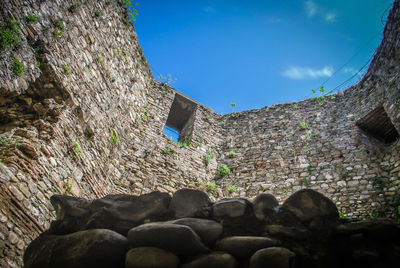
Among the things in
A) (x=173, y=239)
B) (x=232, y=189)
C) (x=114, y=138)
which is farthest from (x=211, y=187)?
(x=173, y=239)

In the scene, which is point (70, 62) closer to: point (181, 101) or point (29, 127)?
point (29, 127)

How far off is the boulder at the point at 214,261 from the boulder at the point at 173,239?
9 cm

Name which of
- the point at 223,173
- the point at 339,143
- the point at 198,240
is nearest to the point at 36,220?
the point at 198,240

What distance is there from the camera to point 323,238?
1957 millimetres

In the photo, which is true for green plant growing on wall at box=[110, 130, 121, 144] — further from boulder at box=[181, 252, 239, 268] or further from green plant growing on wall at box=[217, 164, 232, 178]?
boulder at box=[181, 252, 239, 268]

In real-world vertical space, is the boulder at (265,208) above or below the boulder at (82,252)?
above

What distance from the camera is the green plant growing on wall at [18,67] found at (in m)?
3.65

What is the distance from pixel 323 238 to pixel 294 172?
5.93 metres

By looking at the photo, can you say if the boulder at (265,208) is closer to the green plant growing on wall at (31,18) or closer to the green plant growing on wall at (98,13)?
the green plant growing on wall at (31,18)

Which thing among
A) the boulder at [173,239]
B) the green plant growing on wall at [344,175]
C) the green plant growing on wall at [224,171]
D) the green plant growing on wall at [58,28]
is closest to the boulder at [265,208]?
the boulder at [173,239]

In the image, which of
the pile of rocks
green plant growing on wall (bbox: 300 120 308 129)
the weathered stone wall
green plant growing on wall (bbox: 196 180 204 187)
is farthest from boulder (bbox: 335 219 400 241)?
green plant growing on wall (bbox: 300 120 308 129)

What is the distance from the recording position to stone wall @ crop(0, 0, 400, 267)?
12.1 ft

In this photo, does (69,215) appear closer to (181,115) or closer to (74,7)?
(74,7)

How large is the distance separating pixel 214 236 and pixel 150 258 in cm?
51
